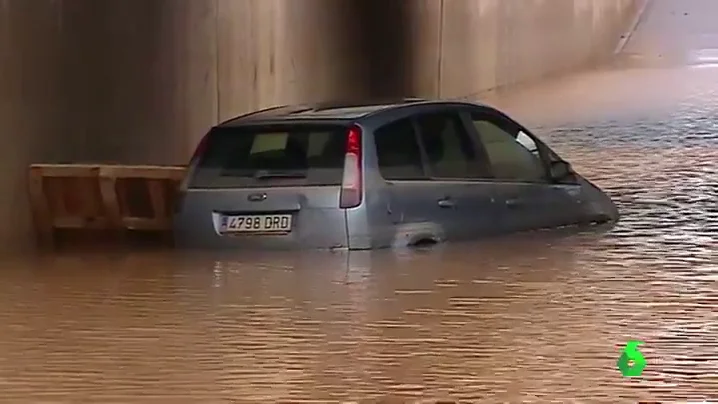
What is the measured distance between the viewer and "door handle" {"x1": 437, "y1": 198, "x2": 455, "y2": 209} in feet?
33.5

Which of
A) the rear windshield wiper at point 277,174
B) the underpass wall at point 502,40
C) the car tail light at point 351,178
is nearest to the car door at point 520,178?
the car tail light at point 351,178

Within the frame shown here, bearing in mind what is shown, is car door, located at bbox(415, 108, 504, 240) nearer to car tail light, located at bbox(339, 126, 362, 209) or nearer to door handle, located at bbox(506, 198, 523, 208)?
door handle, located at bbox(506, 198, 523, 208)

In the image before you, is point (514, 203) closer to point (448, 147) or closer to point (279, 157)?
point (448, 147)

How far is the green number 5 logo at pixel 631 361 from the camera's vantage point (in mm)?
6245

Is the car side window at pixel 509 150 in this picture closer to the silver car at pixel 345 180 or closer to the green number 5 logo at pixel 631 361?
the silver car at pixel 345 180

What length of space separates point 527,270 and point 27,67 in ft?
16.0

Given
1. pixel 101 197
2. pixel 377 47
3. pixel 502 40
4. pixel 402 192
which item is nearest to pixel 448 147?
pixel 402 192

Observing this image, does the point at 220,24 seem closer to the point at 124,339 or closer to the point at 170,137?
the point at 170,137

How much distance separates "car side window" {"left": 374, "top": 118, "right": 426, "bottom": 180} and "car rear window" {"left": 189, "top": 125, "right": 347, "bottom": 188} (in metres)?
0.33

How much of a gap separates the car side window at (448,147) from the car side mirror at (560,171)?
926 mm

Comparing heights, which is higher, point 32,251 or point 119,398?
point 119,398

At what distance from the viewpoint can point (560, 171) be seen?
11297mm

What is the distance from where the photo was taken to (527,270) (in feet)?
31.3

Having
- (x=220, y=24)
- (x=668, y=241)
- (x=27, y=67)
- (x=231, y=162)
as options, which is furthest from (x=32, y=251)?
(x=668, y=241)
